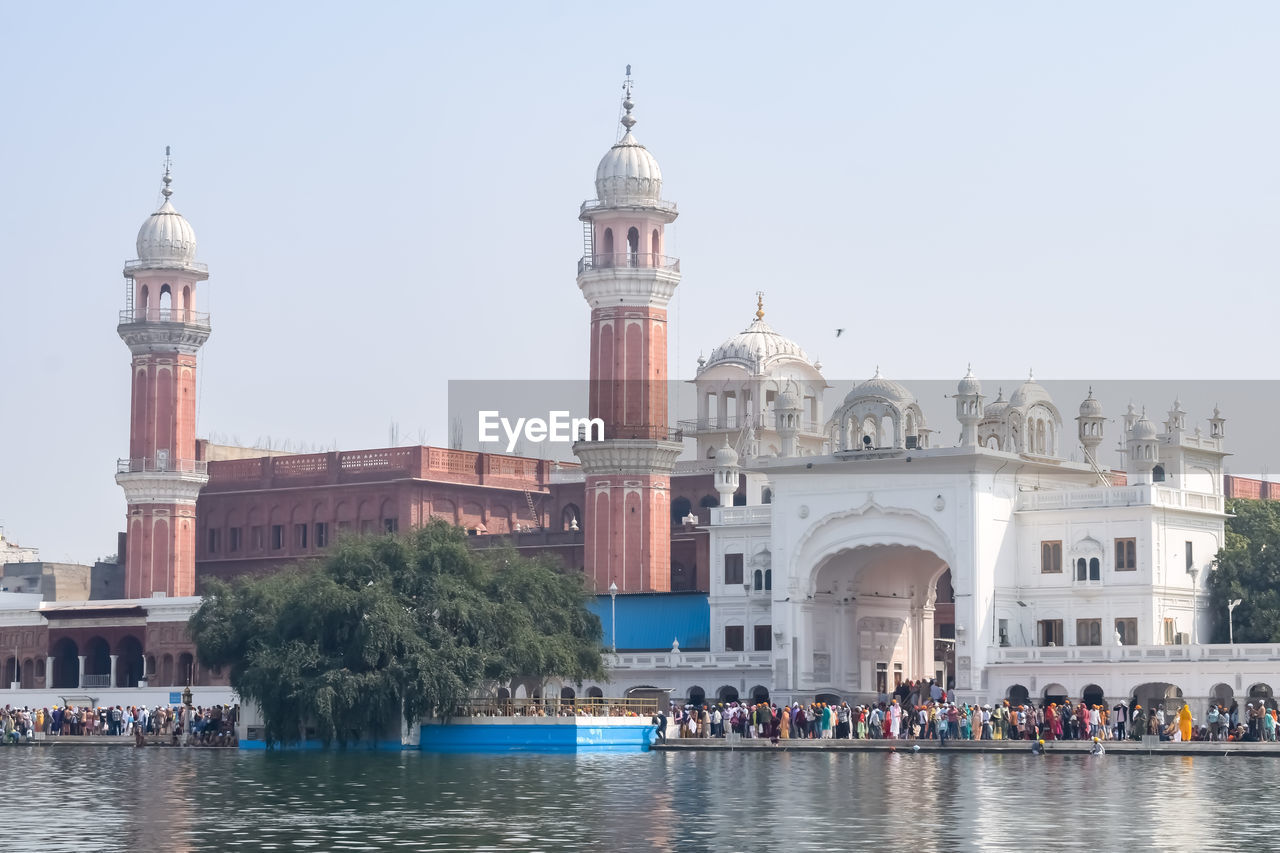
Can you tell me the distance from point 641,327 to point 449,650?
23.7 m

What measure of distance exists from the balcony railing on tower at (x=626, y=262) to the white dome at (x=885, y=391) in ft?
37.3

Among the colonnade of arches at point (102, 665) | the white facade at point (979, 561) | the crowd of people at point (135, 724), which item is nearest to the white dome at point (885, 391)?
the white facade at point (979, 561)

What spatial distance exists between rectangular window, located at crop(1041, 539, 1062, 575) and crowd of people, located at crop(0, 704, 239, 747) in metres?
21.9

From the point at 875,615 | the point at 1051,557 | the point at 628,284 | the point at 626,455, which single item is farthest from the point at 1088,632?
the point at 628,284

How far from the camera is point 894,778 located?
123 feet

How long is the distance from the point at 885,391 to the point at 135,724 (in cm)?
2231

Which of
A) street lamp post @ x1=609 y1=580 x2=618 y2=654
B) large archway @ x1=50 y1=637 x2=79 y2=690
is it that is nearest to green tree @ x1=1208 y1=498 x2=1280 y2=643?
street lamp post @ x1=609 y1=580 x2=618 y2=654

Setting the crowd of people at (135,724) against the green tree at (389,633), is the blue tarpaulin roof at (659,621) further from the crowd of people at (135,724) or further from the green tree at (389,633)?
the green tree at (389,633)

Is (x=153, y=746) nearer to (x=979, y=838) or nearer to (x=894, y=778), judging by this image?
(x=894, y=778)

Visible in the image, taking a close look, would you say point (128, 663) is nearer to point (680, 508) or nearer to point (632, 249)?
point (680, 508)

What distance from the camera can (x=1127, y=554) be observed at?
58594mm

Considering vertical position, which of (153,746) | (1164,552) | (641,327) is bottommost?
(153,746)

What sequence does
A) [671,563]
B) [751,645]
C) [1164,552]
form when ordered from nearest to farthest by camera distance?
[1164,552]
[751,645]
[671,563]

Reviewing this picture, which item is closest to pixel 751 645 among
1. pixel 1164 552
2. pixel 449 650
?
pixel 1164 552
